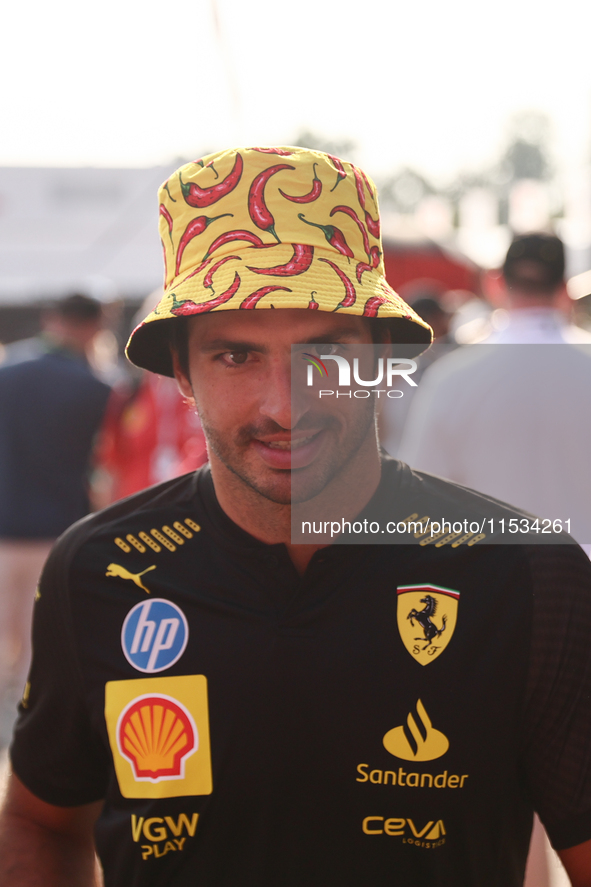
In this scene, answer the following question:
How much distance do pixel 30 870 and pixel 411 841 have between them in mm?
683

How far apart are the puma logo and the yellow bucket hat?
459mm

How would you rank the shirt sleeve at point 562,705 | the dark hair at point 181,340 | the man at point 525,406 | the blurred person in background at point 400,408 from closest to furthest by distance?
the shirt sleeve at point 562,705, the dark hair at point 181,340, the man at point 525,406, the blurred person in background at point 400,408

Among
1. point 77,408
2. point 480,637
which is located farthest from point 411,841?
point 77,408

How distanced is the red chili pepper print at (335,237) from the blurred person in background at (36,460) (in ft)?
10.6

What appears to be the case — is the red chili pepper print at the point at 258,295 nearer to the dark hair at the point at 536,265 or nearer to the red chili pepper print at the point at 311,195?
the red chili pepper print at the point at 311,195

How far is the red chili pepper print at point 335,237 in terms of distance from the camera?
133 cm

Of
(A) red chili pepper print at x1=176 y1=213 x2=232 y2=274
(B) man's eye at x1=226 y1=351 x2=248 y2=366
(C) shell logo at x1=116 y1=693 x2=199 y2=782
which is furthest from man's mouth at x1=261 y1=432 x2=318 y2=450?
(C) shell logo at x1=116 y1=693 x2=199 y2=782

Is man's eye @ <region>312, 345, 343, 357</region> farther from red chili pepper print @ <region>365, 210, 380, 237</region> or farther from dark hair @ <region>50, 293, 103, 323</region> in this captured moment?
dark hair @ <region>50, 293, 103, 323</region>

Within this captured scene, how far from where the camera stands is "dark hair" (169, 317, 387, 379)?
1.43 metres

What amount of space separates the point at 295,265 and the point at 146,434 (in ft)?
10.5

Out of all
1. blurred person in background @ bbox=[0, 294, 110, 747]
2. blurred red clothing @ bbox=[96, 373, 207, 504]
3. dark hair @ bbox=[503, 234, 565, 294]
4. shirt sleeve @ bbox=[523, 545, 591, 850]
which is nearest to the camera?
shirt sleeve @ bbox=[523, 545, 591, 850]

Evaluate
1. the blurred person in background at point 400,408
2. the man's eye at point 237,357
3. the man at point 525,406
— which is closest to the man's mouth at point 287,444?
the man's eye at point 237,357

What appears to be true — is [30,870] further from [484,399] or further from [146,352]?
[484,399]

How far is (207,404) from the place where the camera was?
141 cm
